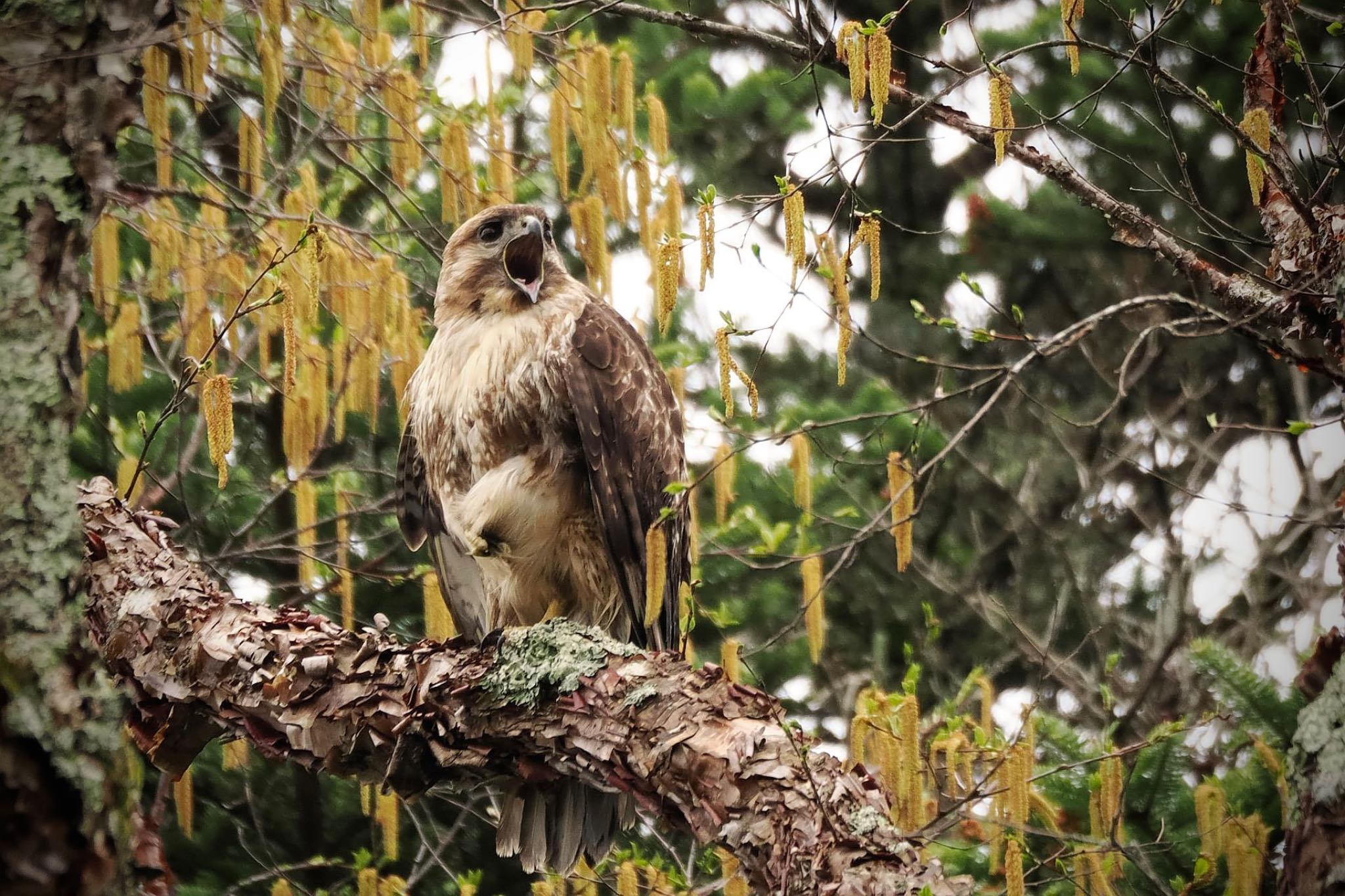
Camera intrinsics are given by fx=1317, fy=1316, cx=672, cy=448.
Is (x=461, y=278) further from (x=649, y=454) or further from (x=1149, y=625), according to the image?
(x=1149, y=625)

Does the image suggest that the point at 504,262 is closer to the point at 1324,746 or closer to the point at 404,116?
the point at 404,116

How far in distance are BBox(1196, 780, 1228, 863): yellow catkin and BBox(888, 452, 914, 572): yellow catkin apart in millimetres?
978

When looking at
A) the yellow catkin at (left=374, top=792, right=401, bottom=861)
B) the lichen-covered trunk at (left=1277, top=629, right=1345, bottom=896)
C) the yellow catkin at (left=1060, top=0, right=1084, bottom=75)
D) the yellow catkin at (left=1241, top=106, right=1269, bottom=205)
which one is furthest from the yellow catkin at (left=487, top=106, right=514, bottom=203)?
the lichen-covered trunk at (left=1277, top=629, right=1345, bottom=896)

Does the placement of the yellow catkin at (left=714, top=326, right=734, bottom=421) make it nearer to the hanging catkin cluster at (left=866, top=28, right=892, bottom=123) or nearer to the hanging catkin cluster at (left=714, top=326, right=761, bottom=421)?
the hanging catkin cluster at (left=714, top=326, right=761, bottom=421)

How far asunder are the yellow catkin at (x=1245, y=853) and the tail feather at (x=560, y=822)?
1.50 meters

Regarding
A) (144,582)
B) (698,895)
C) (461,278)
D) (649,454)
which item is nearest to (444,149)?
(461,278)

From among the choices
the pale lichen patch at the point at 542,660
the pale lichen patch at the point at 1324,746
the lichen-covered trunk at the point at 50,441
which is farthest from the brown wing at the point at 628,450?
the lichen-covered trunk at the point at 50,441

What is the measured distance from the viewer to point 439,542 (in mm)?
4441

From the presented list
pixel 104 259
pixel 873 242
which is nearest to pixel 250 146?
pixel 104 259

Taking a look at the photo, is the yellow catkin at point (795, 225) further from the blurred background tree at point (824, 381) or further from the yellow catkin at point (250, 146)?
the yellow catkin at point (250, 146)

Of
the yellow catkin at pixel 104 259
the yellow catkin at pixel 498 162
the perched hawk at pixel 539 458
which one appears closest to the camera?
the yellow catkin at pixel 104 259

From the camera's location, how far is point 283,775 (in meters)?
5.26

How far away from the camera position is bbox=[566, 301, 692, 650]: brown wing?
13.1ft

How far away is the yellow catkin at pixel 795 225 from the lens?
309cm
